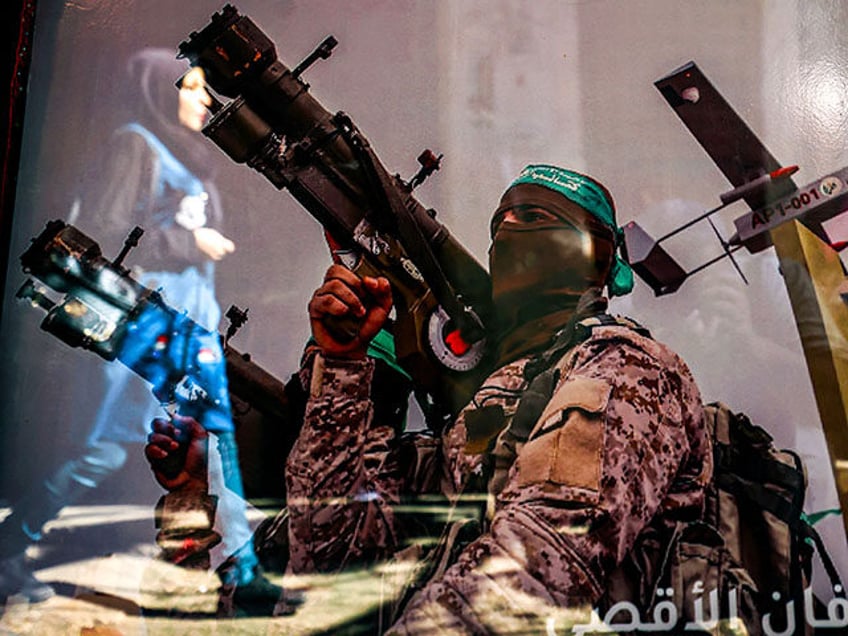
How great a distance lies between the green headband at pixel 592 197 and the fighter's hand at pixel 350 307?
33 cm

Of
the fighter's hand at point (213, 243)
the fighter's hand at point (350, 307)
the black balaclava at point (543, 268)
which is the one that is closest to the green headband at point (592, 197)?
the black balaclava at point (543, 268)

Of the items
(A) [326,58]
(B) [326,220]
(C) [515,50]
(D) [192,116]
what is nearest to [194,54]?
(D) [192,116]

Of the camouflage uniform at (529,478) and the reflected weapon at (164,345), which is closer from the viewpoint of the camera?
the camouflage uniform at (529,478)

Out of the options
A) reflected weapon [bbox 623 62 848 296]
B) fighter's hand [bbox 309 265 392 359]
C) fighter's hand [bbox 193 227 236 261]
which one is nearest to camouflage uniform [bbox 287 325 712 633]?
fighter's hand [bbox 309 265 392 359]

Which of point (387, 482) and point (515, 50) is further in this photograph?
point (515, 50)

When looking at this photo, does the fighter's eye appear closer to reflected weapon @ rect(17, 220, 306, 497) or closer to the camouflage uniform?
the camouflage uniform

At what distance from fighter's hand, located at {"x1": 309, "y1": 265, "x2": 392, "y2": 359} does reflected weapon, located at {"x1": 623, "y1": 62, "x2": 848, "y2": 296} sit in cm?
46

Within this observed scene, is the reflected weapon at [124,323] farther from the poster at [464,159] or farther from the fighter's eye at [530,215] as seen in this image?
the fighter's eye at [530,215]

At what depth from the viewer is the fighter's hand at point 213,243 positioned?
1.76 m

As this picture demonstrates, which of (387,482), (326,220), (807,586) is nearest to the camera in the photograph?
(807,586)

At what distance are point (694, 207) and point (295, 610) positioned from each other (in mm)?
999

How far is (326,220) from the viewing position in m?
1.73

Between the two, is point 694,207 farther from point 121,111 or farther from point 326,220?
point 121,111

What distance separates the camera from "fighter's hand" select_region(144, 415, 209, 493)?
5.52 ft
